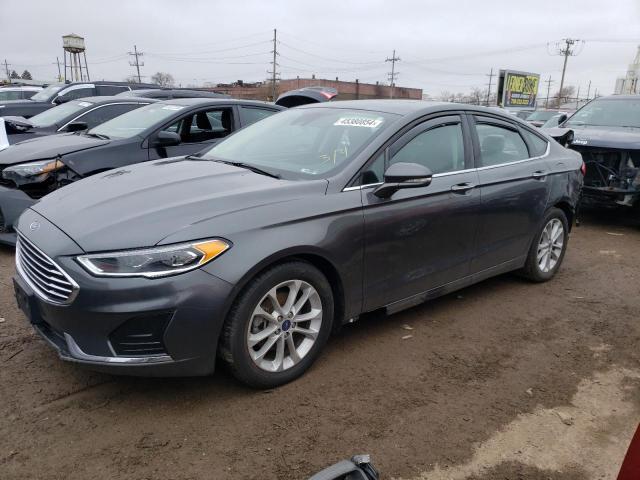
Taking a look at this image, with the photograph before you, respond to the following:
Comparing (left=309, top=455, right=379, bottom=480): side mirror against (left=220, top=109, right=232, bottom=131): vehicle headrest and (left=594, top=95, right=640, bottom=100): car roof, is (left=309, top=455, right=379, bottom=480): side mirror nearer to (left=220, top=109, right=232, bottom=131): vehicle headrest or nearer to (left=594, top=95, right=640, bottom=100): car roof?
(left=220, top=109, right=232, bottom=131): vehicle headrest

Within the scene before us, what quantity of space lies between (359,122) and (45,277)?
221 centimetres

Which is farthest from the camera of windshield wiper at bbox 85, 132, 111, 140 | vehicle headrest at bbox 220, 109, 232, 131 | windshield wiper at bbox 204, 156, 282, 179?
vehicle headrest at bbox 220, 109, 232, 131

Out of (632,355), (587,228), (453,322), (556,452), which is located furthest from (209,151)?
(587,228)

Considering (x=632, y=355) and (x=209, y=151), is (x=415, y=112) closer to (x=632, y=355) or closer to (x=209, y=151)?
(x=209, y=151)

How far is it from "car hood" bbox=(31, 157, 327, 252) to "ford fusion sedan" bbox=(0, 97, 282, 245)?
2.03 m

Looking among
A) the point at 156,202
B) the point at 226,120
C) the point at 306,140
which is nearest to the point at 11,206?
the point at 226,120

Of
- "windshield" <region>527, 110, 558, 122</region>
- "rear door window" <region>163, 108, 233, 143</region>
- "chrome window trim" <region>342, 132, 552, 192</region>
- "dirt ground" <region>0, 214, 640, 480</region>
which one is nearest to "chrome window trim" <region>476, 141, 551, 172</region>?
"chrome window trim" <region>342, 132, 552, 192</region>

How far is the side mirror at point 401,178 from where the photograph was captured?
3.11 metres

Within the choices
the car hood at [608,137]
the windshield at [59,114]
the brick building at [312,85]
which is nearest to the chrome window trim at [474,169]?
the car hood at [608,137]

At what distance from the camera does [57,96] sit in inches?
488

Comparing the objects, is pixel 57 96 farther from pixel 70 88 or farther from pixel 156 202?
pixel 156 202

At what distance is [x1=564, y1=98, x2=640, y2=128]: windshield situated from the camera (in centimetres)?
A: 795

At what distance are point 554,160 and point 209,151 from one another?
310 centimetres

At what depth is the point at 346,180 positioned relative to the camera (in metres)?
3.17
